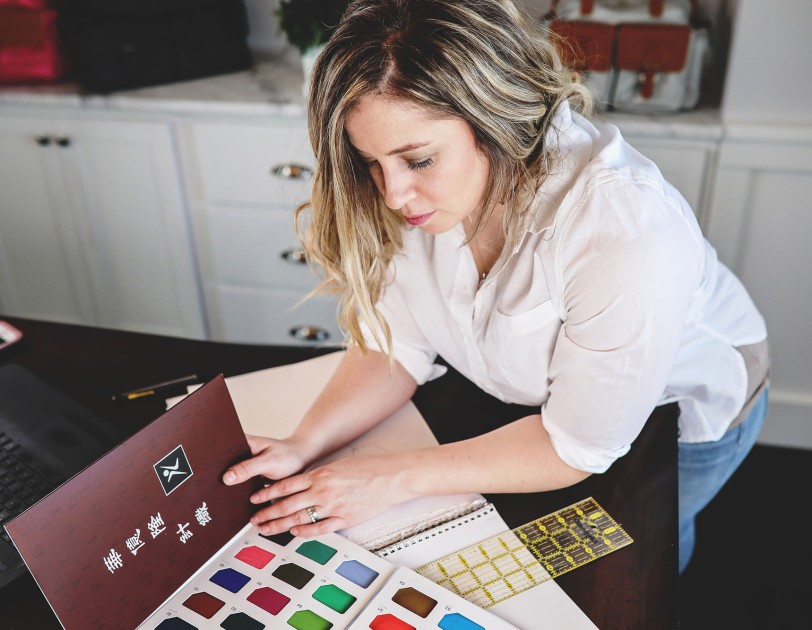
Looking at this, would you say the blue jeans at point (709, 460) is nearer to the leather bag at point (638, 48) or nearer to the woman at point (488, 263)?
the woman at point (488, 263)

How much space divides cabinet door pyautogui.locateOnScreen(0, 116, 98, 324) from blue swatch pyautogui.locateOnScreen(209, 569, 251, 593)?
6.24ft

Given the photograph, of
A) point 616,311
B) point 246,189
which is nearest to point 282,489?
point 616,311

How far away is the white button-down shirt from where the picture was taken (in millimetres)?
925

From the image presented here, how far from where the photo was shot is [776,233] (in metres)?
2.02

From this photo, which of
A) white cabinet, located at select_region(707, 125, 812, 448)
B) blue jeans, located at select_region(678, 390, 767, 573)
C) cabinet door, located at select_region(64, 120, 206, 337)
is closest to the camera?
blue jeans, located at select_region(678, 390, 767, 573)

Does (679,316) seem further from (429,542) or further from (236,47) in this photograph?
(236,47)

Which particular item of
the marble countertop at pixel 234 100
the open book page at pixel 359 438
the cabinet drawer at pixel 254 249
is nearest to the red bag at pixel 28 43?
the marble countertop at pixel 234 100

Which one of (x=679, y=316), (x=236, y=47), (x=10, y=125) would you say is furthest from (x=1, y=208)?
(x=679, y=316)

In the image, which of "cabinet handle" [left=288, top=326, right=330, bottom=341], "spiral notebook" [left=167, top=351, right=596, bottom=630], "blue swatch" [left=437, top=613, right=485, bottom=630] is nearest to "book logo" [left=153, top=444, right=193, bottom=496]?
"spiral notebook" [left=167, top=351, right=596, bottom=630]

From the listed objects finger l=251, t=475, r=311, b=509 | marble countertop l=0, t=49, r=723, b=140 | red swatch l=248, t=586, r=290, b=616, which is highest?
marble countertop l=0, t=49, r=723, b=140

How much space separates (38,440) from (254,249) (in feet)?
4.53

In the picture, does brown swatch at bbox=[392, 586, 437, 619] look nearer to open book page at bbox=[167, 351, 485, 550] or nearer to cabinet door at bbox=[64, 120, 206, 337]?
open book page at bbox=[167, 351, 485, 550]

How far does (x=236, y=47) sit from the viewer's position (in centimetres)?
245

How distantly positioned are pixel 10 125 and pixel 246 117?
80 cm
